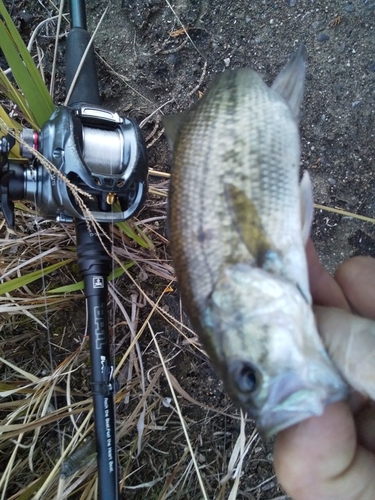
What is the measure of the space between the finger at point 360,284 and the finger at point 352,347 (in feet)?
1.15

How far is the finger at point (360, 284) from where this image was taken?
1.82 meters

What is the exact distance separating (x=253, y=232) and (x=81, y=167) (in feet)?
2.48

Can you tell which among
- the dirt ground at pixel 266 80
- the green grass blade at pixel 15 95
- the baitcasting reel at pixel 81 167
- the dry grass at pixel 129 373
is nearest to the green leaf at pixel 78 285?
the dry grass at pixel 129 373

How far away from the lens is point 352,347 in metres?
1.40

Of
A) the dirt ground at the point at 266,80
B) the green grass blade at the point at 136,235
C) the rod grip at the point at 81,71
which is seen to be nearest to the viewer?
the rod grip at the point at 81,71

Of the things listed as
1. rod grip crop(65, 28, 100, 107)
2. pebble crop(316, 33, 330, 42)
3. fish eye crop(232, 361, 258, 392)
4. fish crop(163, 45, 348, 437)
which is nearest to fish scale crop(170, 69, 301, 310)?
fish crop(163, 45, 348, 437)

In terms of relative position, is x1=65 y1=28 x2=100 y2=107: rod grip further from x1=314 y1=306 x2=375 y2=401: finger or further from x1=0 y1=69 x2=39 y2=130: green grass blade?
x1=314 y1=306 x2=375 y2=401: finger

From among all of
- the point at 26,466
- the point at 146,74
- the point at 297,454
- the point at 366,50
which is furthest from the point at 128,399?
the point at 366,50

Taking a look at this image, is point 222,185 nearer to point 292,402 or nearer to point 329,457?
point 292,402

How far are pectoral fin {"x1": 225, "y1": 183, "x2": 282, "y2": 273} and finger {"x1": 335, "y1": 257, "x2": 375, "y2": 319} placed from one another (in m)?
0.52

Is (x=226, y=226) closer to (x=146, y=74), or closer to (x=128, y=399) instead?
(x=128, y=399)

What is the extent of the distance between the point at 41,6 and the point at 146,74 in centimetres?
79

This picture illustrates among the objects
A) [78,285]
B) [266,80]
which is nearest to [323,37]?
[266,80]

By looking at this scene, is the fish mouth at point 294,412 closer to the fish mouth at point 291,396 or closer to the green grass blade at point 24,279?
the fish mouth at point 291,396
